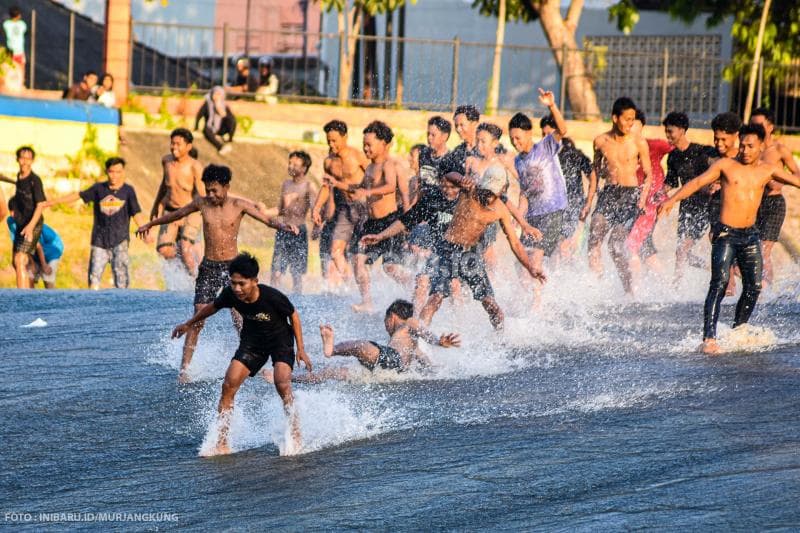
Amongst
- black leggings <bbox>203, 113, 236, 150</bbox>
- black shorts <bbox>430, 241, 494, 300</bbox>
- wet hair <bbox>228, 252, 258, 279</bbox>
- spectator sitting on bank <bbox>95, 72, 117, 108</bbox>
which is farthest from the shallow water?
spectator sitting on bank <bbox>95, 72, 117, 108</bbox>

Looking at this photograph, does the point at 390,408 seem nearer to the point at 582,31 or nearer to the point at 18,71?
the point at 18,71

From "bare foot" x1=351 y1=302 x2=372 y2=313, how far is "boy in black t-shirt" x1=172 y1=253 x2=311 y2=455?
5.01 meters

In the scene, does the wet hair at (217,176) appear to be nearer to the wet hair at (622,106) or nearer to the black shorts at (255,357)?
the black shorts at (255,357)

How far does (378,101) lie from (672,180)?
9.38m

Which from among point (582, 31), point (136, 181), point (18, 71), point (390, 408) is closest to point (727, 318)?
point (390, 408)

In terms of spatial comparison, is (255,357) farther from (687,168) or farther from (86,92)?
(86,92)

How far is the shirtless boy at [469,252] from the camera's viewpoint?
10688mm

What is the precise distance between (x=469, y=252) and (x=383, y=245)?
90.8 inches

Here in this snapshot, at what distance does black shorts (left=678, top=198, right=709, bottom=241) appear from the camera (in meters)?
13.3

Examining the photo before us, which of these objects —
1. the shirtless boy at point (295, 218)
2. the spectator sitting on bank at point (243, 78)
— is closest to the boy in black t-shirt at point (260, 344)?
the shirtless boy at point (295, 218)

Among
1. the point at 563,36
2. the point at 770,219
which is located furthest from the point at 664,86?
the point at 770,219

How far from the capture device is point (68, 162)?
63.5 ft

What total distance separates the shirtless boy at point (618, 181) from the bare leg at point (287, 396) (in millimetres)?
5765

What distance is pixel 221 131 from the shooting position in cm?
2030
